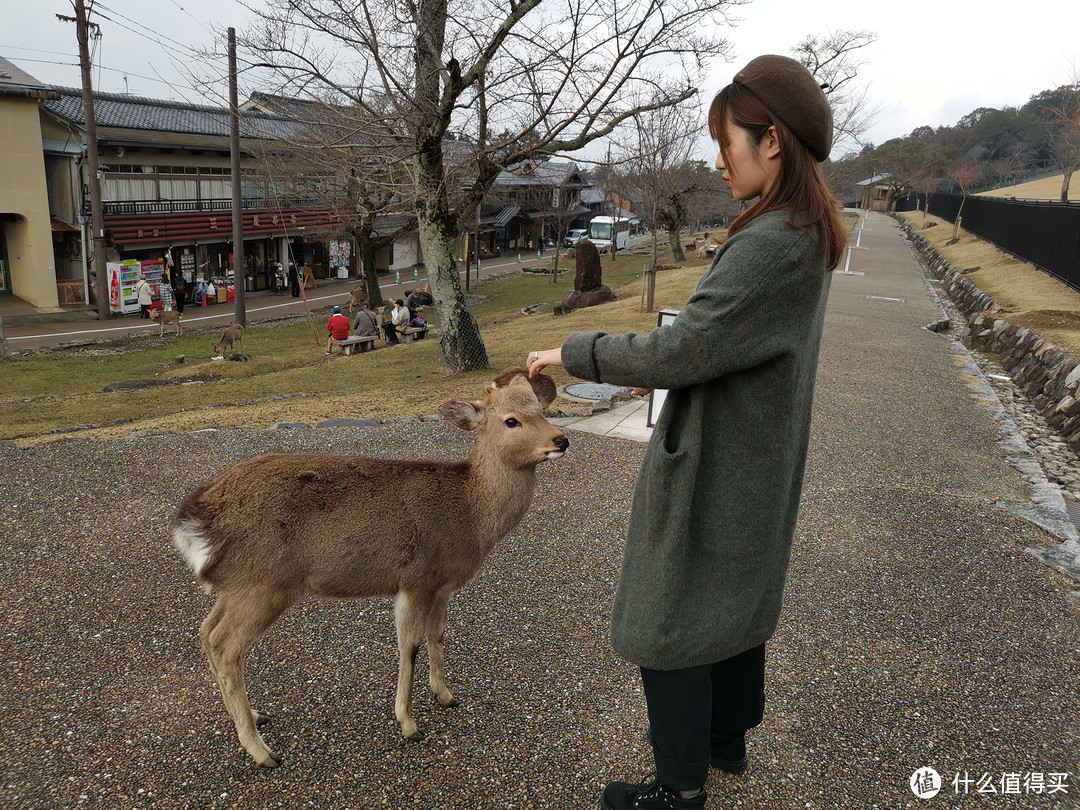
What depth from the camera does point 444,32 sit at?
36.3 ft

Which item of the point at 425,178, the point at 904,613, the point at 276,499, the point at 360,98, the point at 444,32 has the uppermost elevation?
the point at 444,32

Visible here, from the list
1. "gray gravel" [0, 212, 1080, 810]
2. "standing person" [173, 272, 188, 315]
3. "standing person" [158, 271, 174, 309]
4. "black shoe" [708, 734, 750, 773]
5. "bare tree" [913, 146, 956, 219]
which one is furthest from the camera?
"bare tree" [913, 146, 956, 219]

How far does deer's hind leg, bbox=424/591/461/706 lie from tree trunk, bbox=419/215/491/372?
9.31 m

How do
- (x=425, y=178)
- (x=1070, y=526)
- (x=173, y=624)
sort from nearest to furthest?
(x=173, y=624) < (x=1070, y=526) < (x=425, y=178)

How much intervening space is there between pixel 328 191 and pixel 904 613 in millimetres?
24506

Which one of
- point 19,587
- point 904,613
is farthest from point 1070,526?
point 19,587

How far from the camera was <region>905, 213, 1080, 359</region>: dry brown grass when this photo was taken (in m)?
13.5

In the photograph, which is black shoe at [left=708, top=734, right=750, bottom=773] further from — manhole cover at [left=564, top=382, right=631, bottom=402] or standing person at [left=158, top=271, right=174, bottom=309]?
standing person at [left=158, top=271, right=174, bottom=309]

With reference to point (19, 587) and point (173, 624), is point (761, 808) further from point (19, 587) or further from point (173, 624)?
point (19, 587)

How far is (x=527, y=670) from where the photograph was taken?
3.89 m

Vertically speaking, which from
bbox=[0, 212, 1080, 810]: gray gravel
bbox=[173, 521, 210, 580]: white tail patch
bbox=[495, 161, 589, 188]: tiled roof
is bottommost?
bbox=[0, 212, 1080, 810]: gray gravel

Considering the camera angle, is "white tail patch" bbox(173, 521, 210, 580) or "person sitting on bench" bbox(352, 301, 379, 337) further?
"person sitting on bench" bbox(352, 301, 379, 337)

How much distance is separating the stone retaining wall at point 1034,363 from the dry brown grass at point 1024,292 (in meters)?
0.27

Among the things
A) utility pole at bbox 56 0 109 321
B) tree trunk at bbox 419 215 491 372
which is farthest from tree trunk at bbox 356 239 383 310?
tree trunk at bbox 419 215 491 372
